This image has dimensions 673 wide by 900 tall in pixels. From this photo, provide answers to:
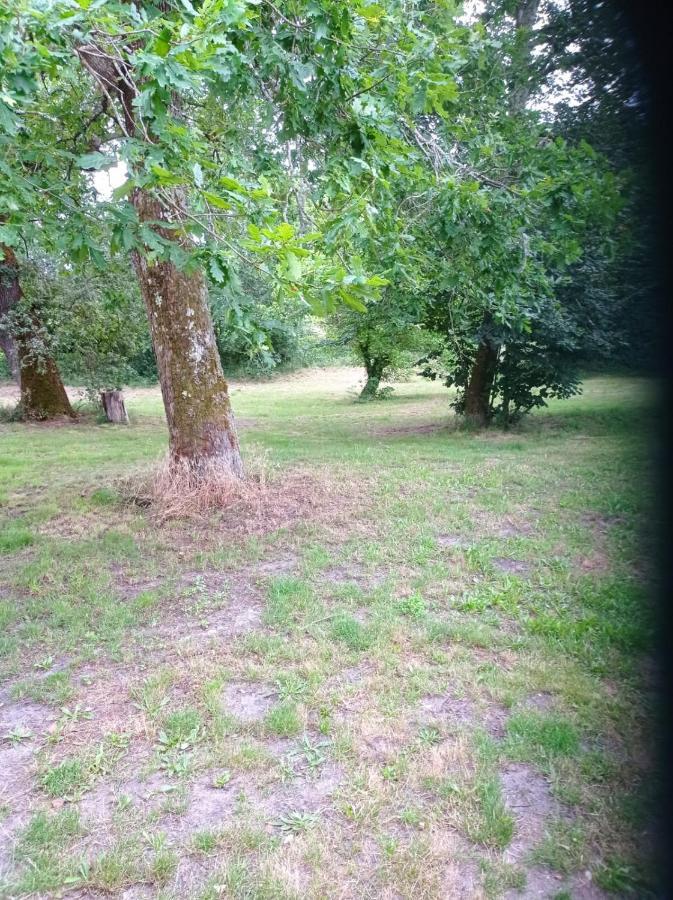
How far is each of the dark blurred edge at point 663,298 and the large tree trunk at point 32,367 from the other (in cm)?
1265

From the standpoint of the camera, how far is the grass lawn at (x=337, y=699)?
1648 millimetres

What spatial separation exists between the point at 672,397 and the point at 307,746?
214 cm

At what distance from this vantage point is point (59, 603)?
11.8 ft

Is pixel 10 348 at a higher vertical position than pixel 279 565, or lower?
higher

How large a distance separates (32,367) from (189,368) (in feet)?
29.2

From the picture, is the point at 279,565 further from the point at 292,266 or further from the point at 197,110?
the point at 197,110

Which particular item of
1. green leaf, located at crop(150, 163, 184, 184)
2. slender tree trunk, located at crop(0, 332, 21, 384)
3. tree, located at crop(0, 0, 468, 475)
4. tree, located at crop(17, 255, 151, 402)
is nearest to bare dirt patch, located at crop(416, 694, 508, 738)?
tree, located at crop(0, 0, 468, 475)

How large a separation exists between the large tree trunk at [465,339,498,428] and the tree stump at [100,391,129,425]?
840cm

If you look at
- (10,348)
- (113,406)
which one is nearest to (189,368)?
(113,406)

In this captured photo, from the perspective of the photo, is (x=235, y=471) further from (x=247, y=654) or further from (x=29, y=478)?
(x=29, y=478)

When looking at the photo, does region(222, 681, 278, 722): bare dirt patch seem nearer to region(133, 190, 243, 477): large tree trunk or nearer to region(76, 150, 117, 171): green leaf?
region(76, 150, 117, 171): green leaf

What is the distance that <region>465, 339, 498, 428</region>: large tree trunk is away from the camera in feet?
35.9

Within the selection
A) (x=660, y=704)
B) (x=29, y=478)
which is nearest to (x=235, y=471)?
(x=29, y=478)

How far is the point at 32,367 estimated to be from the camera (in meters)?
12.3
